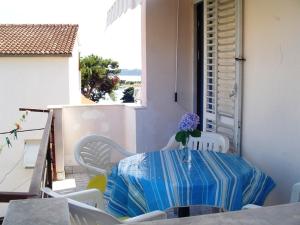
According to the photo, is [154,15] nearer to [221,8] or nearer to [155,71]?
[155,71]

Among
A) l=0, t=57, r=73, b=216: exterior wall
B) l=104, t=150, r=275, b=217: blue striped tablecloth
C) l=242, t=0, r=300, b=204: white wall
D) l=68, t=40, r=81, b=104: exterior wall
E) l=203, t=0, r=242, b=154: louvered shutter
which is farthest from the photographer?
l=68, t=40, r=81, b=104: exterior wall

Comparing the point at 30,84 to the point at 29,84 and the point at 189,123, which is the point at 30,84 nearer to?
the point at 29,84

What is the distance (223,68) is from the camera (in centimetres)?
583

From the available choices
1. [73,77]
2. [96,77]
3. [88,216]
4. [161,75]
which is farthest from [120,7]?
[96,77]

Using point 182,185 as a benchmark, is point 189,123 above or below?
above

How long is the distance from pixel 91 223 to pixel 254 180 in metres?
1.74

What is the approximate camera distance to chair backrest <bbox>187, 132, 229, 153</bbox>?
5008mm

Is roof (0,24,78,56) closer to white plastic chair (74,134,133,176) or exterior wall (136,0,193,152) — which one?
exterior wall (136,0,193,152)

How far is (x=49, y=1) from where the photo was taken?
26500mm

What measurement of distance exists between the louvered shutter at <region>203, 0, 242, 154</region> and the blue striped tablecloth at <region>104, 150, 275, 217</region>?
1.50m

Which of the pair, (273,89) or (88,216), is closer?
(88,216)

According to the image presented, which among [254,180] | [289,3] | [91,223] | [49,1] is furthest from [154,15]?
[49,1]

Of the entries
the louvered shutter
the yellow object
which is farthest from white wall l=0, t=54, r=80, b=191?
the yellow object

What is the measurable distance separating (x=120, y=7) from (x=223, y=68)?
1692mm
